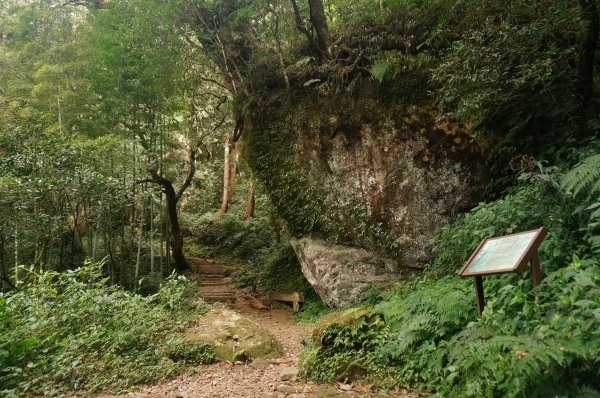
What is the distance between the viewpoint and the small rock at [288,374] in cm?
472

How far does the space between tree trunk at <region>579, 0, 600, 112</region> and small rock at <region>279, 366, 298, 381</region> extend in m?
5.56

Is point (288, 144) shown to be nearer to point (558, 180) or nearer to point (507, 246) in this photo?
point (558, 180)

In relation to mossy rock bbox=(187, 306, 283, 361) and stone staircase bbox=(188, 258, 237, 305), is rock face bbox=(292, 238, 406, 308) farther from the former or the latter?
stone staircase bbox=(188, 258, 237, 305)

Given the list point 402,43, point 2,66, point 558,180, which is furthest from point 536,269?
point 2,66

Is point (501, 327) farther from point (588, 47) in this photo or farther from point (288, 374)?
point (588, 47)

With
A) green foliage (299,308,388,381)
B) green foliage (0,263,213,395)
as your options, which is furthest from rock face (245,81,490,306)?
green foliage (0,263,213,395)

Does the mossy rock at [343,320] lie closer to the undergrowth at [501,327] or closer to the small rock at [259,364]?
the undergrowth at [501,327]

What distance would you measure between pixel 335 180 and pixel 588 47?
5.08m

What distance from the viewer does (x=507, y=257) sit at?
3035 millimetres

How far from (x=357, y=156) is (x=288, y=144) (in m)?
2.04

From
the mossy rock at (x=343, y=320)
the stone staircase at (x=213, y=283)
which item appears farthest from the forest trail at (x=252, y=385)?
the stone staircase at (x=213, y=283)

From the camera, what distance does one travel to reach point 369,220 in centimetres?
804

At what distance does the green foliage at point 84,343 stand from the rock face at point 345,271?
320 centimetres

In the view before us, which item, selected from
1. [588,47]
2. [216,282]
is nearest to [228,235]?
[216,282]
